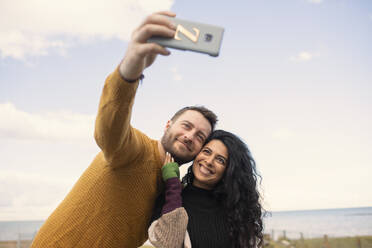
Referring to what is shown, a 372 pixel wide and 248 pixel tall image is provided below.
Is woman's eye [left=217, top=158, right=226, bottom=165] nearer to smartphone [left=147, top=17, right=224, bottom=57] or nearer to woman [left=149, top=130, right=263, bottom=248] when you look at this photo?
woman [left=149, top=130, right=263, bottom=248]

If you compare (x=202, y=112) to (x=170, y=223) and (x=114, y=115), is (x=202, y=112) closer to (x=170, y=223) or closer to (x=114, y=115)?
(x=170, y=223)

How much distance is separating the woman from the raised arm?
819 mm

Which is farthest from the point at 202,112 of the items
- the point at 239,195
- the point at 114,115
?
the point at 114,115

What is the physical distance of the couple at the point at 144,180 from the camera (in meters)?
1.71

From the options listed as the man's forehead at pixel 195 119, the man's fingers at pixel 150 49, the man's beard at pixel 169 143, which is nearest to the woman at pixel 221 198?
the man's beard at pixel 169 143

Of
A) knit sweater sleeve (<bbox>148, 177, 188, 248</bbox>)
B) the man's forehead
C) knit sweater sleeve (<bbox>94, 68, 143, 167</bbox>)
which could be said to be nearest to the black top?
knit sweater sleeve (<bbox>148, 177, 188, 248</bbox>)

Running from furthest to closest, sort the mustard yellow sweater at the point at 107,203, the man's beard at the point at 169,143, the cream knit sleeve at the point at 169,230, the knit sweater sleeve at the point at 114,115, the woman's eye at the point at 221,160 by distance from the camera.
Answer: the woman's eye at the point at 221,160 → the man's beard at the point at 169,143 → the cream knit sleeve at the point at 169,230 → the mustard yellow sweater at the point at 107,203 → the knit sweater sleeve at the point at 114,115

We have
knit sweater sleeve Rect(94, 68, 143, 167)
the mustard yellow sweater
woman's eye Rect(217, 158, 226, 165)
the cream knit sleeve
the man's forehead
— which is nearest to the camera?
knit sweater sleeve Rect(94, 68, 143, 167)

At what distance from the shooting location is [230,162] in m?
3.28

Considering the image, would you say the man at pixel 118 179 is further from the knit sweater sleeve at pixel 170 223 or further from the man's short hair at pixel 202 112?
the man's short hair at pixel 202 112

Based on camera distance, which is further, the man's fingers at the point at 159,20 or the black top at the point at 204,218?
the black top at the point at 204,218

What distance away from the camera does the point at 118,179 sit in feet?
7.25

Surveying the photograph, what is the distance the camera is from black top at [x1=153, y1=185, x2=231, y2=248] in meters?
2.84

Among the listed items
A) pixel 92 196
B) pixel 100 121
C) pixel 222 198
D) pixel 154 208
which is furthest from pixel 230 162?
pixel 100 121
